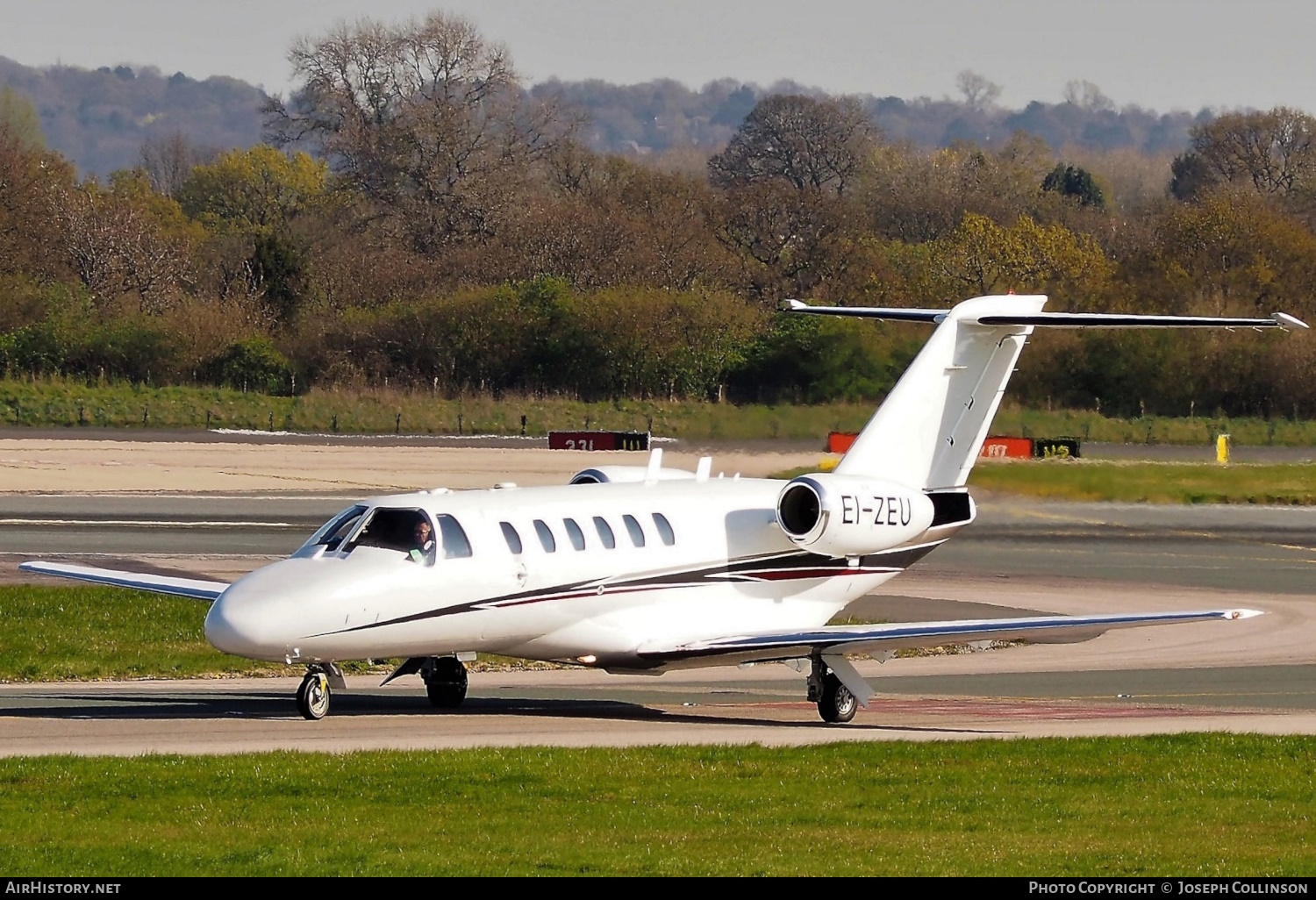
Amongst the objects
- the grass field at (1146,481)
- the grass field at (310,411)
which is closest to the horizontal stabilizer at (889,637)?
the grass field at (1146,481)

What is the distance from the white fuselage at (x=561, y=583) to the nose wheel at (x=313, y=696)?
103cm

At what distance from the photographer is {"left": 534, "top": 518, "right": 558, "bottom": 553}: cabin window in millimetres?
22422

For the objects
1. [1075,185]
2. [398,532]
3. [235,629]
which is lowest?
[235,629]

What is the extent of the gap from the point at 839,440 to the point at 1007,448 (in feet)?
39.3

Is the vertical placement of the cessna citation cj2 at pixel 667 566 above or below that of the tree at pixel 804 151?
below

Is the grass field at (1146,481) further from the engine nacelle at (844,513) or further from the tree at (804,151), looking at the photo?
the tree at (804,151)

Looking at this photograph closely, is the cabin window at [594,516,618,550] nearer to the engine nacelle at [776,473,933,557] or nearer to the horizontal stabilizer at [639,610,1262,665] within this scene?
the horizontal stabilizer at [639,610,1262,665]

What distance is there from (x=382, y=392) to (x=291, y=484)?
2259 cm

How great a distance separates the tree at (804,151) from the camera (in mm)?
174500

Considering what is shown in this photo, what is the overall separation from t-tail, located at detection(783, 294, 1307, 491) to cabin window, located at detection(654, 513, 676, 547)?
2846 mm

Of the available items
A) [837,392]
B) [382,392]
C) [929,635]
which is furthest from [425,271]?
[929,635]

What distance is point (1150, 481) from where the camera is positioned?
4931cm
